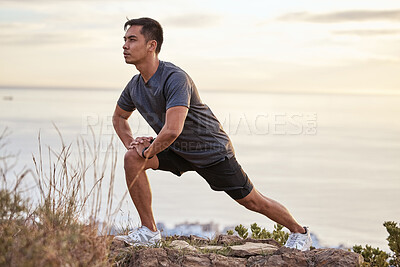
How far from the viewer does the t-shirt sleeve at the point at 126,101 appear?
214 inches

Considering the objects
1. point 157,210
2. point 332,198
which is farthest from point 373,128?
point 157,210

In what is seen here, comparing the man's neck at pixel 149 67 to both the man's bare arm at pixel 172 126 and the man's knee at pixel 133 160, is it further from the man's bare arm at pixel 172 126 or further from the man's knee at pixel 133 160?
the man's knee at pixel 133 160

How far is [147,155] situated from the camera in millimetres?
4852

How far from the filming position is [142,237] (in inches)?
203

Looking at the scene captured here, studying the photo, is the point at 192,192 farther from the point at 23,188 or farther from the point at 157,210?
the point at 23,188

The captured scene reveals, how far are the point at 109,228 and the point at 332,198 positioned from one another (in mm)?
8524

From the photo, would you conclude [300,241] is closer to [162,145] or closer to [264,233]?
[264,233]

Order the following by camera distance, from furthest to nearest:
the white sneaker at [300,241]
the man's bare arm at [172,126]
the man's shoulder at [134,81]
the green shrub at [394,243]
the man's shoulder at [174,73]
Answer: the green shrub at [394,243], the white sneaker at [300,241], the man's shoulder at [134,81], the man's shoulder at [174,73], the man's bare arm at [172,126]

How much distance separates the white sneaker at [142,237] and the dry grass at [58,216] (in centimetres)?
43

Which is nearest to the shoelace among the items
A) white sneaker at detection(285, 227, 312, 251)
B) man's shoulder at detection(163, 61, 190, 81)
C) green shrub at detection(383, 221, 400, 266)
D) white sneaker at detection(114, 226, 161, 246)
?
white sneaker at detection(285, 227, 312, 251)

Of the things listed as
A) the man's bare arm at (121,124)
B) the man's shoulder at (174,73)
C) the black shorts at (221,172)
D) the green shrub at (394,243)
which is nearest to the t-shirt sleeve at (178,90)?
the man's shoulder at (174,73)

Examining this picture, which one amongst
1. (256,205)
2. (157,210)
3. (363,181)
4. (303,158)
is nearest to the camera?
(256,205)

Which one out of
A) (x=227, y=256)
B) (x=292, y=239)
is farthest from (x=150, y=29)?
(x=292, y=239)

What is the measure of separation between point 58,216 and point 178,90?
1249 mm
